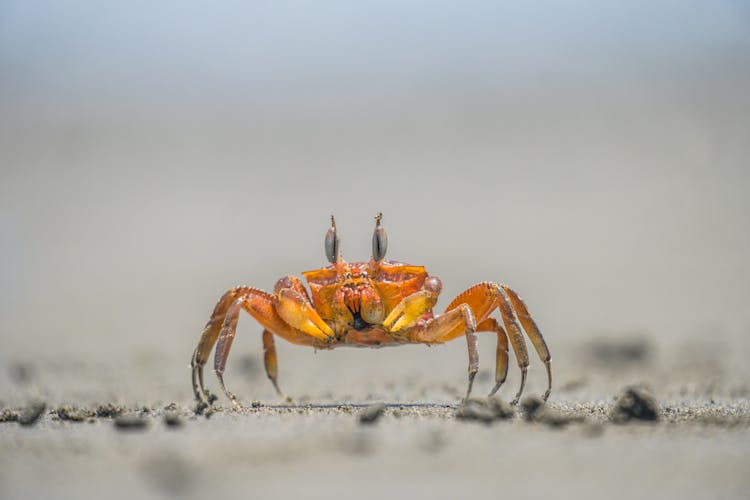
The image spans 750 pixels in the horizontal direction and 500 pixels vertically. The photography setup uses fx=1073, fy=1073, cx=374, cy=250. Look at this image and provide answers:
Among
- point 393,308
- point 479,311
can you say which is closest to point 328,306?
point 393,308

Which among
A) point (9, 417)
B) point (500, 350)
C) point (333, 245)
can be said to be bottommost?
point (9, 417)

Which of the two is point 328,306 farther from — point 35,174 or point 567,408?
point 35,174

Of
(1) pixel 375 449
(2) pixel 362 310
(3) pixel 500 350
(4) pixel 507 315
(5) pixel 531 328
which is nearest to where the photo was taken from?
(1) pixel 375 449

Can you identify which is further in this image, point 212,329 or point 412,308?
point 212,329

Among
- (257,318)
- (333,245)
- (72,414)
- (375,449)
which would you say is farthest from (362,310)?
(375,449)

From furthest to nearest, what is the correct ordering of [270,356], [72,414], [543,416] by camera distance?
1. [270,356]
2. [72,414]
3. [543,416]

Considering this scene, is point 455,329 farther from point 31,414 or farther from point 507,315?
point 31,414

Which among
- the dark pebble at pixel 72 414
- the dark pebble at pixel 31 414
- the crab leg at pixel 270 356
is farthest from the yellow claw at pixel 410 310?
the dark pebble at pixel 31 414

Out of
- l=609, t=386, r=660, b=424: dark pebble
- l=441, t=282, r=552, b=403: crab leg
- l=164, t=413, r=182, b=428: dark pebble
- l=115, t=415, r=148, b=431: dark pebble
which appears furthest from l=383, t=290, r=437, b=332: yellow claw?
l=115, t=415, r=148, b=431: dark pebble
